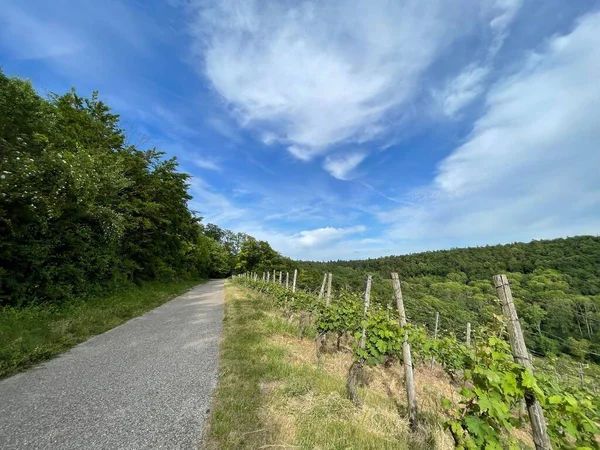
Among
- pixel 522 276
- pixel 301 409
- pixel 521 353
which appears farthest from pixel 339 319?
A: pixel 522 276

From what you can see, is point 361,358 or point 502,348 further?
point 361,358

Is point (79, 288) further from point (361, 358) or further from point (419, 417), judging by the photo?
point (419, 417)

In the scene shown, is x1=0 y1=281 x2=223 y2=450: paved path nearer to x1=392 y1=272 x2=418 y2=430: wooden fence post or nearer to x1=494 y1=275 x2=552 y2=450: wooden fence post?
x1=392 y1=272 x2=418 y2=430: wooden fence post

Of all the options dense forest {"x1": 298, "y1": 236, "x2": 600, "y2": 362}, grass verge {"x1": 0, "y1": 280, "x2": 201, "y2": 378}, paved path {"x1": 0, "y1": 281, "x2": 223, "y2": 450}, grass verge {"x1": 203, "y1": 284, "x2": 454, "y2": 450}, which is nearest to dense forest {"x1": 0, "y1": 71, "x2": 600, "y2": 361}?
grass verge {"x1": 0, "y1": 280, "x2": 201, "y2": 378}

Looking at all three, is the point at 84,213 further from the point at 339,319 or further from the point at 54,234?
the point at 339,319

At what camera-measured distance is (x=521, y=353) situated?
2256 mm

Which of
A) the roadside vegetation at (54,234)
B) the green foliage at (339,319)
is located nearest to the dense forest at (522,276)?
the green foliage at (339,319)

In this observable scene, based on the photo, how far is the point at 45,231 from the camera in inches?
304

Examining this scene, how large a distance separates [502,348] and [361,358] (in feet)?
7.75

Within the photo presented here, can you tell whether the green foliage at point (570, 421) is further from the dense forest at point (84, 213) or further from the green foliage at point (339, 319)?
the green foliage at point (339, 319)

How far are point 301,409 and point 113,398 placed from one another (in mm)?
2444

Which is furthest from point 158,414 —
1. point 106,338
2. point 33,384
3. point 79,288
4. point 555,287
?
point 555,287

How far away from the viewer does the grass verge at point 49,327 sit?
451cm

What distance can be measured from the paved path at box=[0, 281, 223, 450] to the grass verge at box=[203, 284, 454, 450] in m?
0.35
